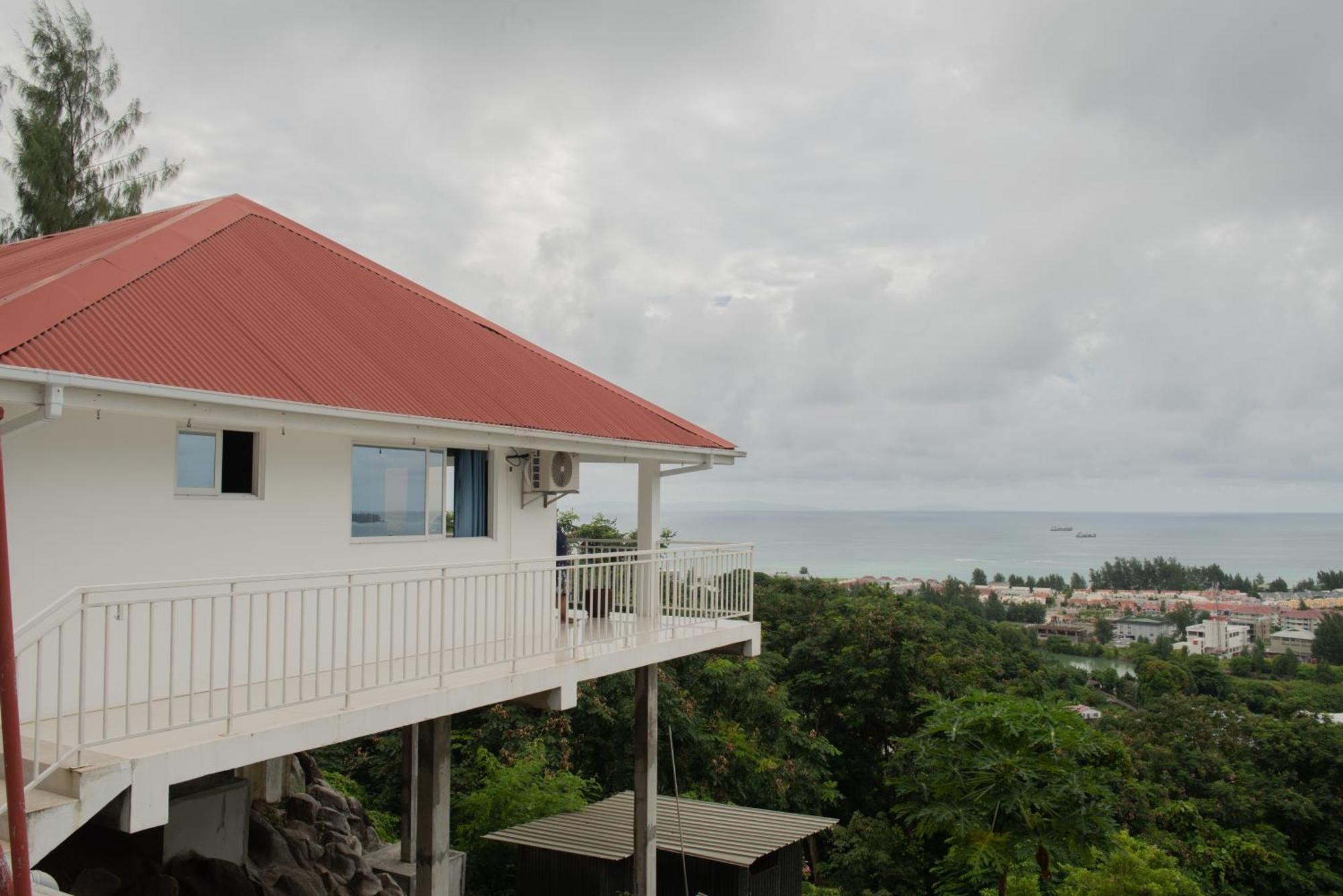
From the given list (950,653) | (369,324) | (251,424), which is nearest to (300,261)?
(369,324)

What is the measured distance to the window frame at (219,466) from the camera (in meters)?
7.94

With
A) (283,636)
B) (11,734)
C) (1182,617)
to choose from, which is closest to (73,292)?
(283,636)

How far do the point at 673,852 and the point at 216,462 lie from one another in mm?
8945

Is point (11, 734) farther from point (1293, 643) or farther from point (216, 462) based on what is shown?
point (1293, 643)

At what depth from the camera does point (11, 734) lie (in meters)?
2.80

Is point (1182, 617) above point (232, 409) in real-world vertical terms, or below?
below

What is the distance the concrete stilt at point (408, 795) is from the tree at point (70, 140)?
52.7 feet

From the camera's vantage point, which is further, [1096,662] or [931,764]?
[1096,662]

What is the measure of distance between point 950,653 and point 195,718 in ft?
81.0

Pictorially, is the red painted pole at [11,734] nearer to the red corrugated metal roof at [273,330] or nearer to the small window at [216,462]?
the red corrugated metal roof at [273,330]

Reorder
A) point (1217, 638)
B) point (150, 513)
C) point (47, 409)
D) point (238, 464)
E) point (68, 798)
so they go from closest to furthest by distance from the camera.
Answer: point (68, 798), point (47, 409), point (150, 513), point (238, 464), point (1217, 638)

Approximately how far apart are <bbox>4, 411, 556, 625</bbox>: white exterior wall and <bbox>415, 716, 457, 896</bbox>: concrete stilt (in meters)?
2.08

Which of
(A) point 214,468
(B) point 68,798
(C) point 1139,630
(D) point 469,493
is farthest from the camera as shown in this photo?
(C) point 1139,630

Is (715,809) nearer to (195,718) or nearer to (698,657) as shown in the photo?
(698,657)
